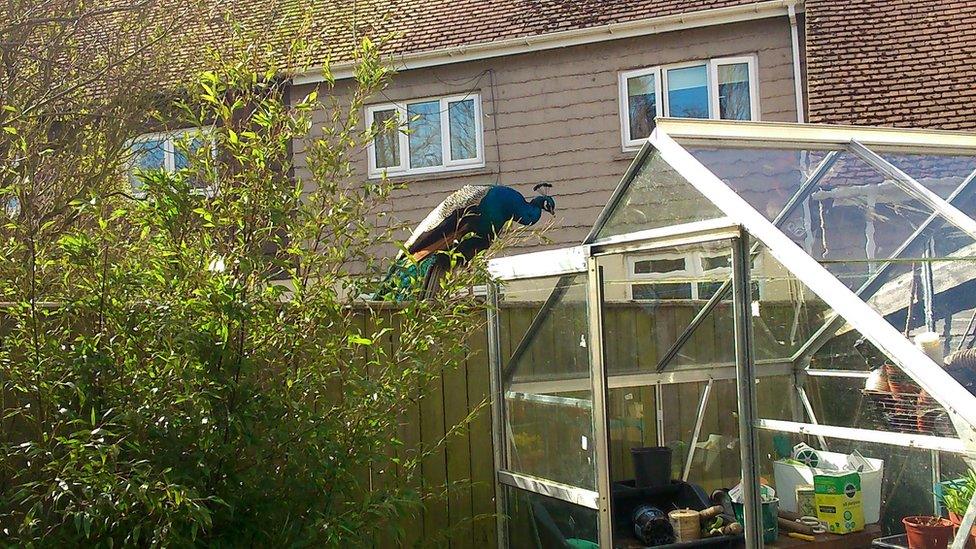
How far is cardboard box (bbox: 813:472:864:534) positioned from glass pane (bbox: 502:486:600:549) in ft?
3.05

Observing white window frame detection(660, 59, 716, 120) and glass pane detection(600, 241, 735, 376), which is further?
white window frame detection(660, 59, 716, 120)

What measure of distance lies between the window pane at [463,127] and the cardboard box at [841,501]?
719 centimetres

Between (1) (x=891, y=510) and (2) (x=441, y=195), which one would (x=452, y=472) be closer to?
(1) (x=891, y=510)

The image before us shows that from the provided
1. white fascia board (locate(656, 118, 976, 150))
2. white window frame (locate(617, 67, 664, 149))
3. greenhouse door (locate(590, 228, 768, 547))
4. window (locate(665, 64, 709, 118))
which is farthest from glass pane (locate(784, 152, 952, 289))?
white window frame (locate(617, 67, 664, 149))

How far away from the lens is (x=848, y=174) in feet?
13.1

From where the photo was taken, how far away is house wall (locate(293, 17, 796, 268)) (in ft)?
32.0

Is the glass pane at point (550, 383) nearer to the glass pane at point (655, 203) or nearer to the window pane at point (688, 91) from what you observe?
the glass pane at point (655, 203)

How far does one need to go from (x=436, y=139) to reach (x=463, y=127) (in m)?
0.34

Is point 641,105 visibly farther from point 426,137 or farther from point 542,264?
point 542,264

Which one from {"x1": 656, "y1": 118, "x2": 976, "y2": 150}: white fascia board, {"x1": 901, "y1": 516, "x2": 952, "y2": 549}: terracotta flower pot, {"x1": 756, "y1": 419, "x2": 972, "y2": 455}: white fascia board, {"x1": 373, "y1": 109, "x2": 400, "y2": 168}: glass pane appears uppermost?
{"x1": 373, "y1": 109, "x2": 400, "y2": 168}: glass pane

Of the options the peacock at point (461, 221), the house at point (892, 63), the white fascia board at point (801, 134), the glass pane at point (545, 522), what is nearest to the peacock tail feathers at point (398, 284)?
the peacock at point (461, 221)

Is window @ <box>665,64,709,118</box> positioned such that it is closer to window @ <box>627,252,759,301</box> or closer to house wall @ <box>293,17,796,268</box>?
house wall @ <box>293,17,796,268</box>

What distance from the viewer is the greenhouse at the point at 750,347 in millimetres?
3277

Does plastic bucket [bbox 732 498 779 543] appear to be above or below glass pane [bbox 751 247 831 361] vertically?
below
